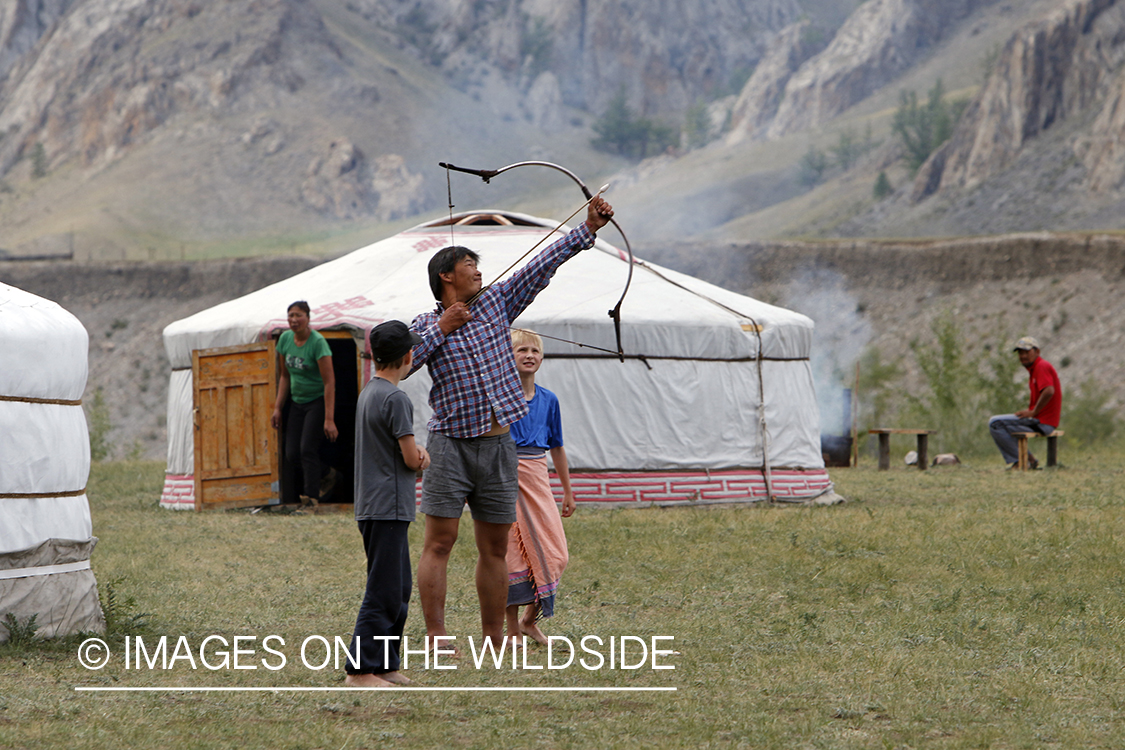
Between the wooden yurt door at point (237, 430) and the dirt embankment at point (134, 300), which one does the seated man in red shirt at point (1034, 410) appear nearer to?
the wooden yurt door at point (237, 430)

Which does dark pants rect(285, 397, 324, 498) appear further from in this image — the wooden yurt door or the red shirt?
the red shirt

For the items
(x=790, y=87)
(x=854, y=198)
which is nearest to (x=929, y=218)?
(x=854, y=198)

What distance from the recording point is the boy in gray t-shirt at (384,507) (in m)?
3.44

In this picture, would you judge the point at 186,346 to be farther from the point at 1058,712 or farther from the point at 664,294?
the point at 1058,712

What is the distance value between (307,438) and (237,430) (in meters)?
0.75

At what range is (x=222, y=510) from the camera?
8.35 metres

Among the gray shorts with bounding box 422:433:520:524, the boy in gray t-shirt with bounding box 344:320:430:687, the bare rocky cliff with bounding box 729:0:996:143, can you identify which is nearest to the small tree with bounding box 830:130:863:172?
the bare rocky cliff with bounding box 729:0:996:143

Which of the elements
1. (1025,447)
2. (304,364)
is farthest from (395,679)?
(1025,447)

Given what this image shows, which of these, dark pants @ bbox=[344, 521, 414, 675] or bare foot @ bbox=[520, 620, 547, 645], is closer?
dark pants @ bbox=[344, 521, 414, 675]

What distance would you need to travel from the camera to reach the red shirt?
1078cm

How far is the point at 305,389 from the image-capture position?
312 inches

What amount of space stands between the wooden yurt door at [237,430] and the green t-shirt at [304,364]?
423 mm

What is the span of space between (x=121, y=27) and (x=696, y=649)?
65.0 m

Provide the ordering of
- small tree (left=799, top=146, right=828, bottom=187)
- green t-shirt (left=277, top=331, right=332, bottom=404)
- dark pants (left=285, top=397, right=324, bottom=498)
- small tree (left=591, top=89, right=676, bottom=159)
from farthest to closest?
small tree (left=591, top=89, right=676, bottom=159), small tree (left=799, top=146, right=828, bottom=187), dark pants (left=285, top=397, right=324, bottom=498), green t-shirt (left=277, top=331, right=332, bottom=404)
